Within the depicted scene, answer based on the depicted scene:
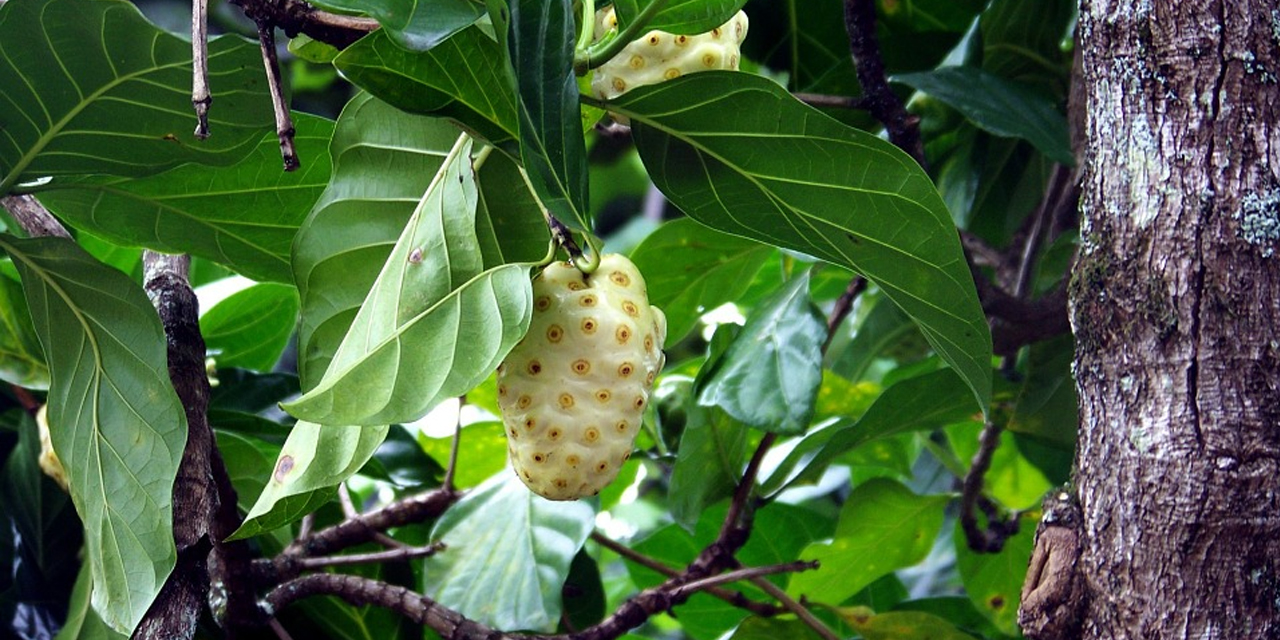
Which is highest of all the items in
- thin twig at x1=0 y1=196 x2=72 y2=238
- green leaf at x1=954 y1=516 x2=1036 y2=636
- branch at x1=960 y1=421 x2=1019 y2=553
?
thin twig at x1=0 y1=196 x2=72 y2=238

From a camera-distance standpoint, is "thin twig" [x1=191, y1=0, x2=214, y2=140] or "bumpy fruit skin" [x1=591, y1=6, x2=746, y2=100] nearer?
"thin twig" [x1=191, y1=0, x2=214, y2=140]

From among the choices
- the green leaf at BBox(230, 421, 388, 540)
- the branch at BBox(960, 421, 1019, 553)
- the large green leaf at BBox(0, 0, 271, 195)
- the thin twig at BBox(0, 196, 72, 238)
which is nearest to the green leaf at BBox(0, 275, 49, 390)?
the thin twig at BBox(0, 196, 72, 238)

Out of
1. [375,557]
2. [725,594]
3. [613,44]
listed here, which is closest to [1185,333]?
[613,44]

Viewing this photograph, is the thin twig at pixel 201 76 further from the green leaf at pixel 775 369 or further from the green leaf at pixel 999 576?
the green leaf at pixel 999 576

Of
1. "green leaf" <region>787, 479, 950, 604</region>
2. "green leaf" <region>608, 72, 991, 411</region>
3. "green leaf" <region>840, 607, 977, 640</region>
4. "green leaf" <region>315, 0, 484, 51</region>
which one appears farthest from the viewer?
"green leaf" <region>787, 479, 950, 604</region>

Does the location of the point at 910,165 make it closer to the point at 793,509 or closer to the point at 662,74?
the point at 662,74

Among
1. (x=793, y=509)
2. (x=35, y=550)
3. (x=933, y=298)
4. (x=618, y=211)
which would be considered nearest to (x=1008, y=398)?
(x=793, y=509)

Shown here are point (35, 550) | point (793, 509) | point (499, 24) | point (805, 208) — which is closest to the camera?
point (499, 24)

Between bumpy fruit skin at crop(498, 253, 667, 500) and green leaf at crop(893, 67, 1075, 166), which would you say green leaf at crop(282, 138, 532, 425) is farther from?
green leaf at crop(893, 67, 1075, 166)
